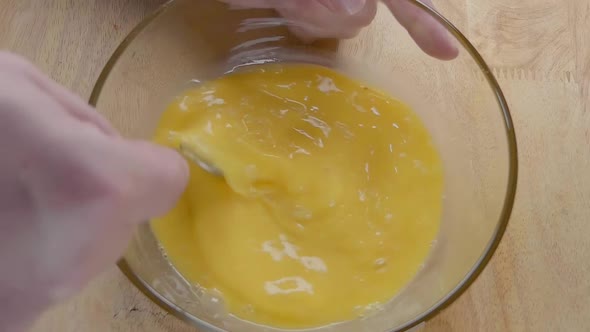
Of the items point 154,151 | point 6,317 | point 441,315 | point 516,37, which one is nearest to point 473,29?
point 516,37

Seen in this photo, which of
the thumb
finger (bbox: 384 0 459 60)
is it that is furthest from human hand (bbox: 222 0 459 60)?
the thumb

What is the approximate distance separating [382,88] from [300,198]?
172 mm

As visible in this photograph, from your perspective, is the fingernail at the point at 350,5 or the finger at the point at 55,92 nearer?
the finger at the point at 55,92

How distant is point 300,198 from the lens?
69 cm

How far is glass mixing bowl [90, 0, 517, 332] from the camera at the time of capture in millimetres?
632

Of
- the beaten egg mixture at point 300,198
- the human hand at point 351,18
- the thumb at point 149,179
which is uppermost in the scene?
the human hand at point 351,18

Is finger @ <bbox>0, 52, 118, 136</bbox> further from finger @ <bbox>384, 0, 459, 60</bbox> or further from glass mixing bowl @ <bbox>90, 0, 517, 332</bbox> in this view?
finger @ <bbox>384, 0, 459, 60</bbox>

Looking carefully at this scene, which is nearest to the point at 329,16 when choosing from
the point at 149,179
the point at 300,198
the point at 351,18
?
the point at 351,18

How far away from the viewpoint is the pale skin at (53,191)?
16.6 inches

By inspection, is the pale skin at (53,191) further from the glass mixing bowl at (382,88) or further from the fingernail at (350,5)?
the fingernail at (350,5)

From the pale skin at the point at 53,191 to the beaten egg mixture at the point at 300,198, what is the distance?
20cm

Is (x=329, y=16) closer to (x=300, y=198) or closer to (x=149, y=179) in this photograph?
(x=300, y=198)

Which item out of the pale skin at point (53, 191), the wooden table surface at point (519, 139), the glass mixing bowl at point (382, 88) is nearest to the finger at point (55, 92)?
the pale skin at point (53, 191)

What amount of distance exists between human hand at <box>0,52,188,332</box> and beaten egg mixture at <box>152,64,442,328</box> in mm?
214
